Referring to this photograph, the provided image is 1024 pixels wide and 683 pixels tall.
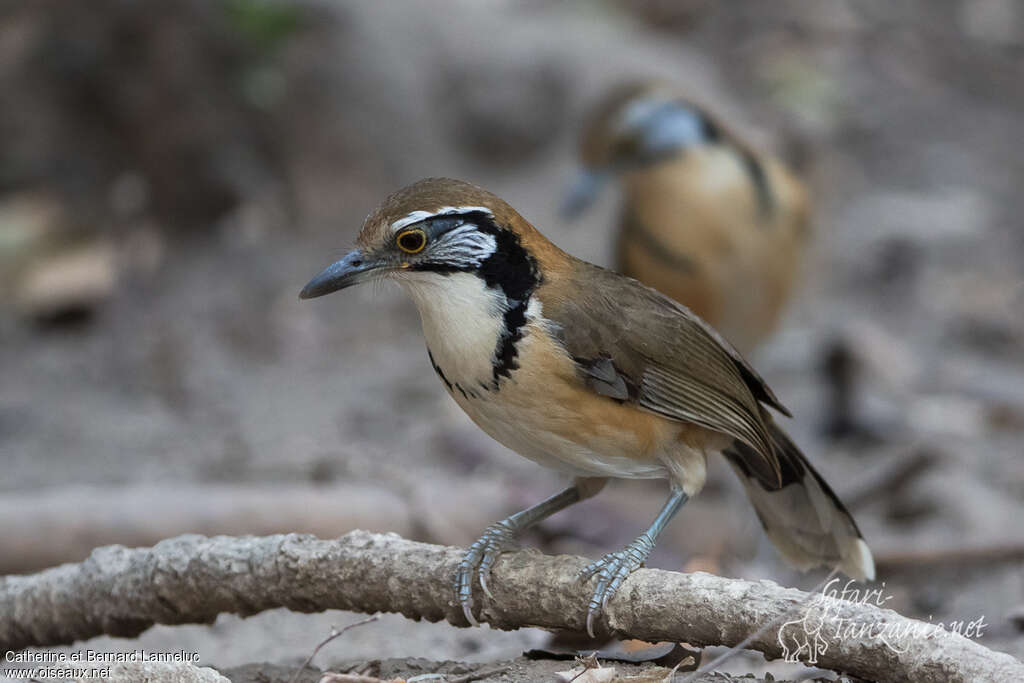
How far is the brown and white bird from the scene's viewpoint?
3.37 m

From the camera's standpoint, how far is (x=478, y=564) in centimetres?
348

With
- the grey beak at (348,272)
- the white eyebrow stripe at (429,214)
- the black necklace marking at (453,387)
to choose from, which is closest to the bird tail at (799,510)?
the black necklace marking at (453,387)

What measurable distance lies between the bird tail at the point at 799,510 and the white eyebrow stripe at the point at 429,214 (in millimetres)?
1096

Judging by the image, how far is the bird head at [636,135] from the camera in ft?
23.0

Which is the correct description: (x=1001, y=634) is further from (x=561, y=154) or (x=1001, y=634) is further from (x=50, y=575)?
(x=561, y=154)

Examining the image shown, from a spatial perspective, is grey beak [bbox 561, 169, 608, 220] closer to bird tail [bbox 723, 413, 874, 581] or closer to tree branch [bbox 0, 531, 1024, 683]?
bird tail [bbox 723, 413, 874, 581]

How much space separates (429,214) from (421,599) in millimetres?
1004

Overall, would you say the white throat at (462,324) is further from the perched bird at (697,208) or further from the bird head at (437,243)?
the perched bird at (697,208)

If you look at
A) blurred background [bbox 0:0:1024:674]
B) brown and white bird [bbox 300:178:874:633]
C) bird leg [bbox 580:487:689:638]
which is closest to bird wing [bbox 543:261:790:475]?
brown and white bird [bbox 300:178:874:633]

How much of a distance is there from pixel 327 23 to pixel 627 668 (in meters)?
6.69

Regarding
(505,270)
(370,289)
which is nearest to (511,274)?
(505,270)

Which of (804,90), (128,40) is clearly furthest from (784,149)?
(128,40)

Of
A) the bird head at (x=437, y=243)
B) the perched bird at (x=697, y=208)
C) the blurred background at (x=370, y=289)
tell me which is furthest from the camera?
the perched bird at (x=697, y=208)

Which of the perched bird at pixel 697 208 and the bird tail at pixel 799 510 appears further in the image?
the perched bird at pixel 697 208
